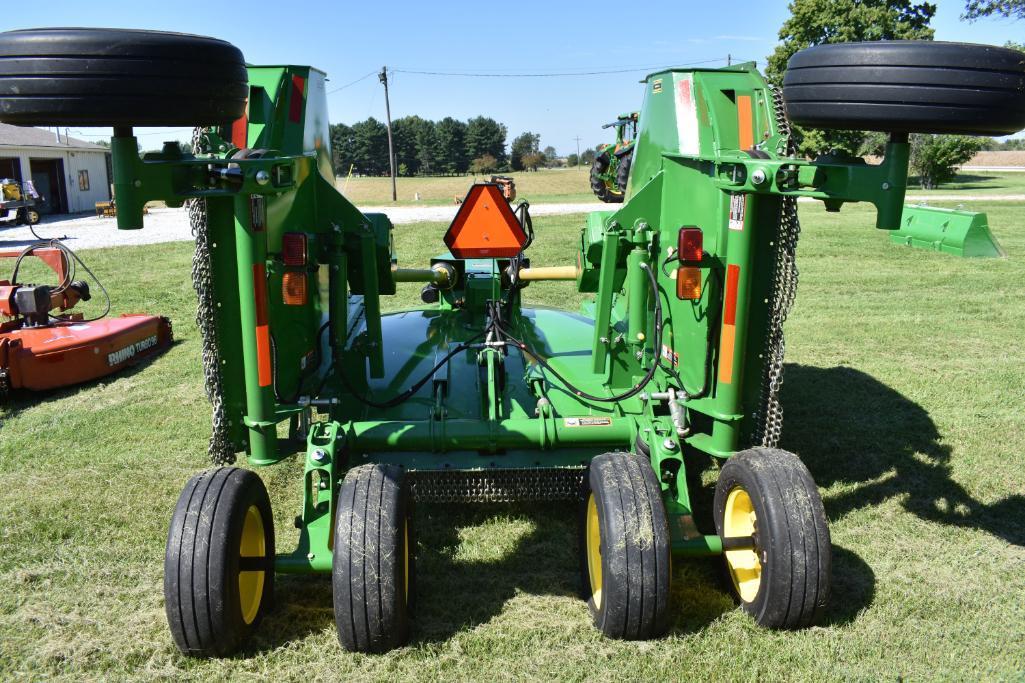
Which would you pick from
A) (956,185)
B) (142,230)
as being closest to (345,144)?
(956,185)

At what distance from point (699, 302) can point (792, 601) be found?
1708mm

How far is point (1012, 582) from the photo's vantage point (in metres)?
4.40

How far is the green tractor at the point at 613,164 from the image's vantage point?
7140 mm

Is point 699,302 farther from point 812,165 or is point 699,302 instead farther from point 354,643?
point 354,643

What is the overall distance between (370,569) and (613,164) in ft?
15.8

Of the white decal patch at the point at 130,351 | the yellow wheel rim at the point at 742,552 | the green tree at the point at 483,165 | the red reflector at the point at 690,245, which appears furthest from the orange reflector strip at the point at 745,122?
the white decal patch at the point at 130,351

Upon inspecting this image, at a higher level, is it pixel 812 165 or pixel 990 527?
pixel 812 165

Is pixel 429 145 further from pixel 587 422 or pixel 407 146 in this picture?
pixel 587 422

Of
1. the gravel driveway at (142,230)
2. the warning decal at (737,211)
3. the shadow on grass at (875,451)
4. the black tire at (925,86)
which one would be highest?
the black tire at (925,86)

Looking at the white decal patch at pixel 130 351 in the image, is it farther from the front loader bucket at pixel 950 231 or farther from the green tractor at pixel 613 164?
the front loader bucket at pixel 950 231

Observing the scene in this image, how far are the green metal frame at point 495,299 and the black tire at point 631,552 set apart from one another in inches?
14.2

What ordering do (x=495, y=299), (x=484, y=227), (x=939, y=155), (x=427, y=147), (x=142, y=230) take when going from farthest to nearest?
(x=427, y=147) → (x=939, y=155) → (x=142, y=230) → (x=495, y=299) → (x=484, y=227)

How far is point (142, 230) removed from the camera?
23.2m

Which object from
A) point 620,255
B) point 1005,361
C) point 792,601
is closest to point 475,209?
point 620,255
